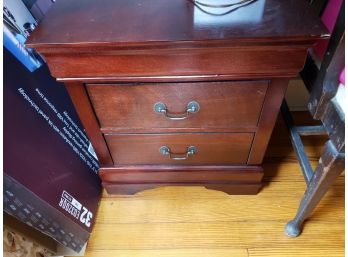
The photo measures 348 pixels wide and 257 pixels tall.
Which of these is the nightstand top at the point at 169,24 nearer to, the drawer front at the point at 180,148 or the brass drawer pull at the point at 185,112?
the brass drawer pull at the point at 185,112

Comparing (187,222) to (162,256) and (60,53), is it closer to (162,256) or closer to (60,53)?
(162,256)

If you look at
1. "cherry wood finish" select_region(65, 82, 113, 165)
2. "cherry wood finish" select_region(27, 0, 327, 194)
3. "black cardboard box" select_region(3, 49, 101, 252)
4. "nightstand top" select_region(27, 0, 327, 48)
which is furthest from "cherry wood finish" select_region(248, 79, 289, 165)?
"black cardboard box" select_region(3, 49, 101, 252)

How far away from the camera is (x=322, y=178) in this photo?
2.05ft

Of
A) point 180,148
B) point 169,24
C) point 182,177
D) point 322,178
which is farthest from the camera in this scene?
point 182,177

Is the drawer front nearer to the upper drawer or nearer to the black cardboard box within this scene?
the upper drawer

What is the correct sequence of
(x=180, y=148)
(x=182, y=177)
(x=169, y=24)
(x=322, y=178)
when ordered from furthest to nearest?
(x=182, y=177) < (x=180, y=148) < (x=322, y=178) < (x=169, y=24)

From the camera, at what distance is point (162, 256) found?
0.82 meters

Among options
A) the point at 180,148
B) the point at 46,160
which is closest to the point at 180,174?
the point at 180,148

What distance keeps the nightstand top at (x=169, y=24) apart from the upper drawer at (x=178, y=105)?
0.41 ft

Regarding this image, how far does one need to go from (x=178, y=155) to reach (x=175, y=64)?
12.7 inches

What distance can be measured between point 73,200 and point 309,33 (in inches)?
28.8

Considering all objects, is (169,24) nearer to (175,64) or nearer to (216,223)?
(175,64)

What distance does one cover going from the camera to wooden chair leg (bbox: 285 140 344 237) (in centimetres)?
57

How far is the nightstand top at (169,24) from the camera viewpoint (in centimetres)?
47
